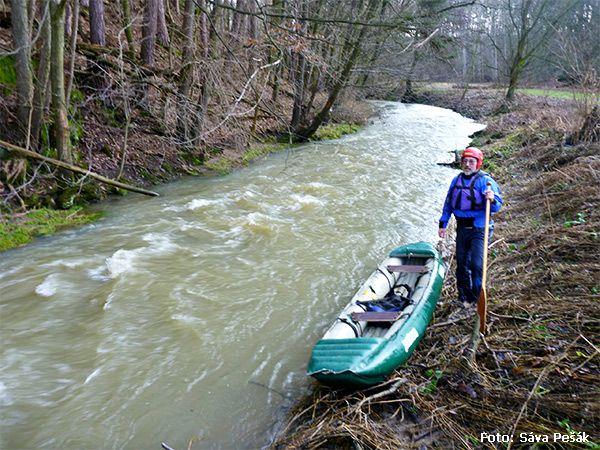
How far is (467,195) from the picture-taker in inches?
185

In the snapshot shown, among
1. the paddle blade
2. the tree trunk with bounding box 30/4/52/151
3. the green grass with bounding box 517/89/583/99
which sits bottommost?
the paddle blade

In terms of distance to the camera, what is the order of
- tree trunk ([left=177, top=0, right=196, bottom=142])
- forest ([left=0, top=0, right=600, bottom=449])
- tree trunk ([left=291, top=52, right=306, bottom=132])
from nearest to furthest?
forest ([left=0, top=0, right=600, bottom=449]) → tree trunk ([left=177, top=0, right=196, bottom=142]) → tree trunk ([left=291, top=52, right=306, bottom=132])

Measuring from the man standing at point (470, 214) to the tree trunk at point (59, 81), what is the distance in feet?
22.9

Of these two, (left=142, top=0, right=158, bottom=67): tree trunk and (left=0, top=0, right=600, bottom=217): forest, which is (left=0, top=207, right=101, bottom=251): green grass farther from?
(left=142, top=0, right=158, bottom=67): tree trunk

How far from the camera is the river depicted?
3596mm

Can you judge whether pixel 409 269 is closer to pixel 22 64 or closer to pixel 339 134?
pixel 22 64

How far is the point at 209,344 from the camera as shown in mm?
4574

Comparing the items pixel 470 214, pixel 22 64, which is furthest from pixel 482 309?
pixel 22 64

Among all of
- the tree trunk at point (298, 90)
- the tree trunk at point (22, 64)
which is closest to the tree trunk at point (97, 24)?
the tree trunk at point (22, 64)

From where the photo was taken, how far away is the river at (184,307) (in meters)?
3.60

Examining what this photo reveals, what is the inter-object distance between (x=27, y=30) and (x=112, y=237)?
154 inches

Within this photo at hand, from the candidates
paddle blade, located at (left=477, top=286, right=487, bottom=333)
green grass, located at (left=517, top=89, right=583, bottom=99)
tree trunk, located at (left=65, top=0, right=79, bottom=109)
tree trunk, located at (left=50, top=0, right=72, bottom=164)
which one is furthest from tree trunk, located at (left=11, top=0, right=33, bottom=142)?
green grass, located at (left=517, top=89, right=583, bottom=99)

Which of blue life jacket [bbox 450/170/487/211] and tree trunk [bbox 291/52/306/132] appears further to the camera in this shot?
tree trunk [bbox 291/52/306/132]

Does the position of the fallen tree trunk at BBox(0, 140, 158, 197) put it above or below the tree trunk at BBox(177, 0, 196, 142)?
below
